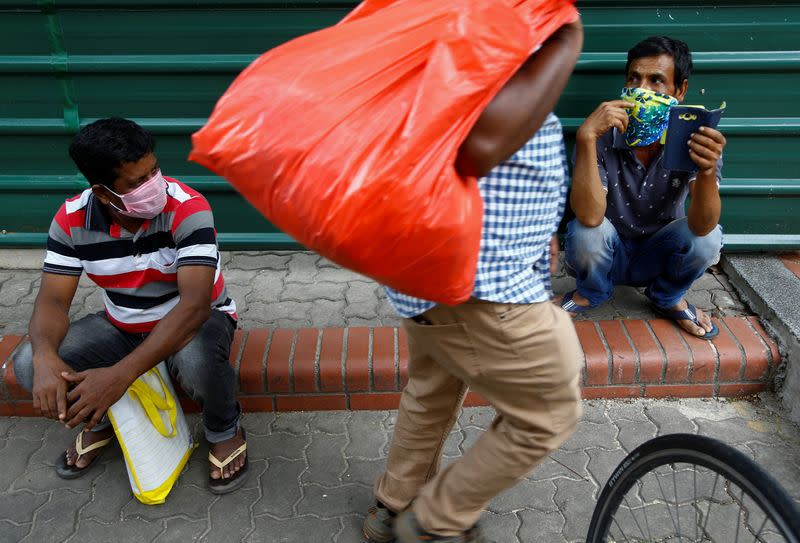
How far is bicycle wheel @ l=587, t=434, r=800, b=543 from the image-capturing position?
1526mm

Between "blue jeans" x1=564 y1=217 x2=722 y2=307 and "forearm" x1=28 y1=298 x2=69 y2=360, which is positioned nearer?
"forearm" x1=28 y1=298 x2=69 y2=360

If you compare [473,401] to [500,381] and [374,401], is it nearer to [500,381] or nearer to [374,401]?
[374,401]

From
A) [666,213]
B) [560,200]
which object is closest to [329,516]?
[560,200]

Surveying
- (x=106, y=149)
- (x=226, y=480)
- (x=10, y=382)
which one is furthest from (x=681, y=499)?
(x=10, y=382)

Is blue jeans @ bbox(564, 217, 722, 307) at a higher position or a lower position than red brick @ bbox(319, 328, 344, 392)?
higher

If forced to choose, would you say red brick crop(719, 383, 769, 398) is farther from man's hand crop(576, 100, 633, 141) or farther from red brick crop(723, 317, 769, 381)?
man's hand crop(576, 100, 633, 141)

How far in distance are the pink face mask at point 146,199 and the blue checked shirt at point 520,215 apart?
108 centimetres

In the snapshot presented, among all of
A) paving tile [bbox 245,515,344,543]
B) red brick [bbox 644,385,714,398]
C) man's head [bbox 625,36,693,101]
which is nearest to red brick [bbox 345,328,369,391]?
paving tile [bbox 245,515,344,543]

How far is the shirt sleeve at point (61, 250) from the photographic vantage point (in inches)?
90.2

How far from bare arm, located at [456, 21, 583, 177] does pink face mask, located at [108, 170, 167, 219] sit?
127cm

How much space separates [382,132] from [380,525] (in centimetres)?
146

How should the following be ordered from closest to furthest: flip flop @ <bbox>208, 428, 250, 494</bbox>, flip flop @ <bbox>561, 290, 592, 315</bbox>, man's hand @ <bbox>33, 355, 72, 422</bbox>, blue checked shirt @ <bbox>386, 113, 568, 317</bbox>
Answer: blue checked shirt @ <bbox>386, 113, 568, 317</bbox> < man's hand @ <bbox>33, 355, 72, 422</bbox> < flip flop @ <bbox>208, 428, 250, 494</bbox> < flip flop @ <bbox>561, 290, 592, 315</bbox>

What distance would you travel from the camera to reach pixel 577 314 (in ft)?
10.2

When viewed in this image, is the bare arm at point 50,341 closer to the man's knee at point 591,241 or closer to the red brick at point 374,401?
the red brick at point 374,401
